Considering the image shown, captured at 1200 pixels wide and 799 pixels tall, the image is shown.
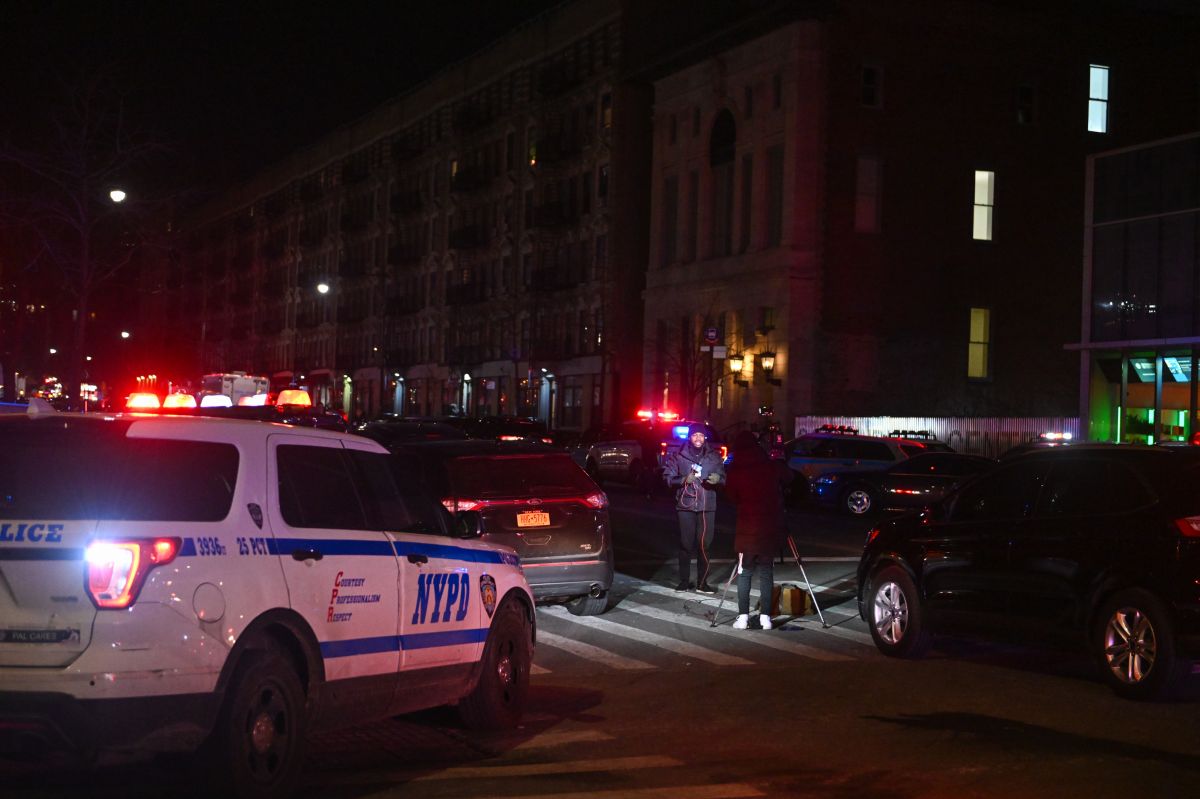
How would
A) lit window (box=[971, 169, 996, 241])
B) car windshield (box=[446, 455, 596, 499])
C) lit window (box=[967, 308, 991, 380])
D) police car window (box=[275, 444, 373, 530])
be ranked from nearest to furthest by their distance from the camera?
1. police car window (box=[275, 444, 373, 530])
2. car windshield (box=[446, 455, 596, 499])
3. lit window (box=[971, 169, 996, 241])
4. lit window (box=[967, 308, 991, 380])

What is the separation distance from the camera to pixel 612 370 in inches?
2579

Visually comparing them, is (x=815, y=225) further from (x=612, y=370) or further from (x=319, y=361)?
(x=319, y=361)

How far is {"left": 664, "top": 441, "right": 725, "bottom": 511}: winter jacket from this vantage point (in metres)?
17.5

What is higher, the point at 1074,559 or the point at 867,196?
the point at 867,196

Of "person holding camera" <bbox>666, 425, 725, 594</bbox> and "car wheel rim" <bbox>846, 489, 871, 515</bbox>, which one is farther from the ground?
"person holding camera" <bbox>666, 425, 725, 594</bbox>

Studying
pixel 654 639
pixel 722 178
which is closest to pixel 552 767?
pixel 654 639

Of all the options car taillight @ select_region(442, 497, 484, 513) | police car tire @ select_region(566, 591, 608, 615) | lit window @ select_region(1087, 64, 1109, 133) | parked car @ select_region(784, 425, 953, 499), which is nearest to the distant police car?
car taillight @ select_region(442, 497, 484, 513)

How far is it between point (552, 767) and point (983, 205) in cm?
4985

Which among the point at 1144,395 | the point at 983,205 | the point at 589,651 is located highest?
the point at 983,205

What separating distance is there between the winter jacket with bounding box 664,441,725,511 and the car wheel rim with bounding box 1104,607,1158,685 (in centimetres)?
674

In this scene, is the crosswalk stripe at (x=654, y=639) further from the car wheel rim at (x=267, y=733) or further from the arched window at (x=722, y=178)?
the arched window at (x=722, y=178)

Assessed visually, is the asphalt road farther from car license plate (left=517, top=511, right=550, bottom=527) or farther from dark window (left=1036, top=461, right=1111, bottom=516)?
dark window (left=1036, top=461, right=1111, bottom=516)

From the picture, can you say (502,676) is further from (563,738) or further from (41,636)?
(41,636)

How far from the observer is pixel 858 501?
32.8m
